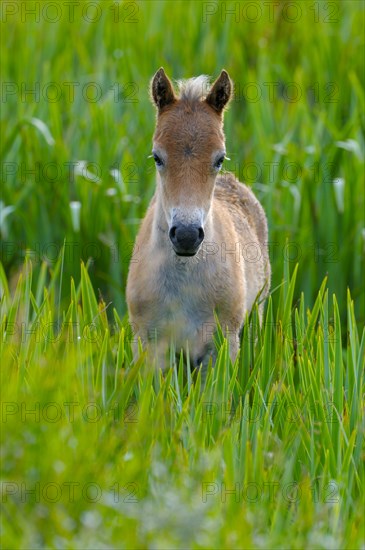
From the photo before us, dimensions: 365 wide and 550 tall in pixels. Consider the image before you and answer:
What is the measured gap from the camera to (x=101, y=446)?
9.67ft

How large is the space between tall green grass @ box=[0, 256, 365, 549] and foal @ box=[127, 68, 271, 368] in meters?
0.21

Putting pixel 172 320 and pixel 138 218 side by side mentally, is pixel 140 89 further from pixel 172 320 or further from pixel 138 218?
pixel 172 320

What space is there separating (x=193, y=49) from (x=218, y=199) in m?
3.24

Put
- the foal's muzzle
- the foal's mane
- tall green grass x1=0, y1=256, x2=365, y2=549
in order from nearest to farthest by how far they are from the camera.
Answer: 1. tall green grass x1=0, y1=256, x2=365, y2=549
2. the foal's muzzle
3. the foal's mane

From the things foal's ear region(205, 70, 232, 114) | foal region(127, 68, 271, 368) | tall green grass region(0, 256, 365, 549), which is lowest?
tall green grass region(0, 256, 365, 549)

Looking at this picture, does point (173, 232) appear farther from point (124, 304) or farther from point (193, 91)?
point (124, 304)

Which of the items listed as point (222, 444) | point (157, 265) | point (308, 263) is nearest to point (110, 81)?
point (308, 263)

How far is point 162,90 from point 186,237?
0.92 meters

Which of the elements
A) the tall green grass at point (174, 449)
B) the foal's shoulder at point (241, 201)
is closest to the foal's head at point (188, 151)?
the tall green grass at point (174, 449)

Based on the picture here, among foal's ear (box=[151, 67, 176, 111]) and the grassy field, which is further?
foal's ear (box=[151, 67, 176, 111])

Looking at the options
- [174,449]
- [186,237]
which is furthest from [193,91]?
[174,449]

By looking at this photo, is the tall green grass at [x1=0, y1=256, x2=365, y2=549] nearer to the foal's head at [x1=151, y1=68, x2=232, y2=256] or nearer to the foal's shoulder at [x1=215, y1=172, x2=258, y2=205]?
the foal's head at [x1=151, y1=68, x2=232, y2=256]

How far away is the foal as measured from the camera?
4.17 meters

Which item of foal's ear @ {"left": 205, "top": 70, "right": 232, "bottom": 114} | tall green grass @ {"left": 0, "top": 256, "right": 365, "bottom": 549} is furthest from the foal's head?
tall green grass @ {"left": 0, "top": 256, "right": 365, "bottom": 549}
